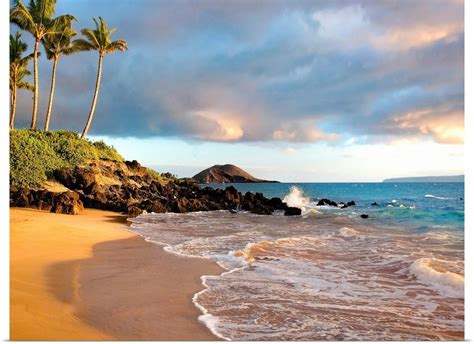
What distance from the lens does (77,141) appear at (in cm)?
2492

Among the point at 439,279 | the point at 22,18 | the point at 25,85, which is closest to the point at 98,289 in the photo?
the point at 439,279

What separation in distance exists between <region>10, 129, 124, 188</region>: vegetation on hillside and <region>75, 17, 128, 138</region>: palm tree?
309cm

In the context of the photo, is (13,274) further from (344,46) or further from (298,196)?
(298,196)

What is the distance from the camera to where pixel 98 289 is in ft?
18.6

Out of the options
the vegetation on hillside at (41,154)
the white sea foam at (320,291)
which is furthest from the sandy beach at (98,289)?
the vegetation on hillside at (41,154)

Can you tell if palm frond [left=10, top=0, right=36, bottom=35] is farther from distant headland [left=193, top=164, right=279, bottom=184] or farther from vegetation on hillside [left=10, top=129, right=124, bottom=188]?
distant headland [left=193, top=164, right=279, bottom=184]

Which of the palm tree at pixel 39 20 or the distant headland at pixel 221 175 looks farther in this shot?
the distant headland at pixel 221 175

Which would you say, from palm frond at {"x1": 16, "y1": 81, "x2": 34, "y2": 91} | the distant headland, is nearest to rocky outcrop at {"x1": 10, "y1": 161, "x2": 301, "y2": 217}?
palm frond at {"x1": 16, "y1": 81, "x2": 34, "y2": 91}

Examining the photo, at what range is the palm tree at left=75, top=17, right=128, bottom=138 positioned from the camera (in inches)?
1078

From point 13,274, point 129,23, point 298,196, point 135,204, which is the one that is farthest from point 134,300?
point 298,196

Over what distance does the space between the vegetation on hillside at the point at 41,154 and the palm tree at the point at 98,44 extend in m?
3.09

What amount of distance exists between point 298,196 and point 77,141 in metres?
24.4

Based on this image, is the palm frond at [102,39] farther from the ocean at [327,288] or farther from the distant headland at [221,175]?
the distant headland at [221,175]

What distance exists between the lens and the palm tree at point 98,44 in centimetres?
2738
